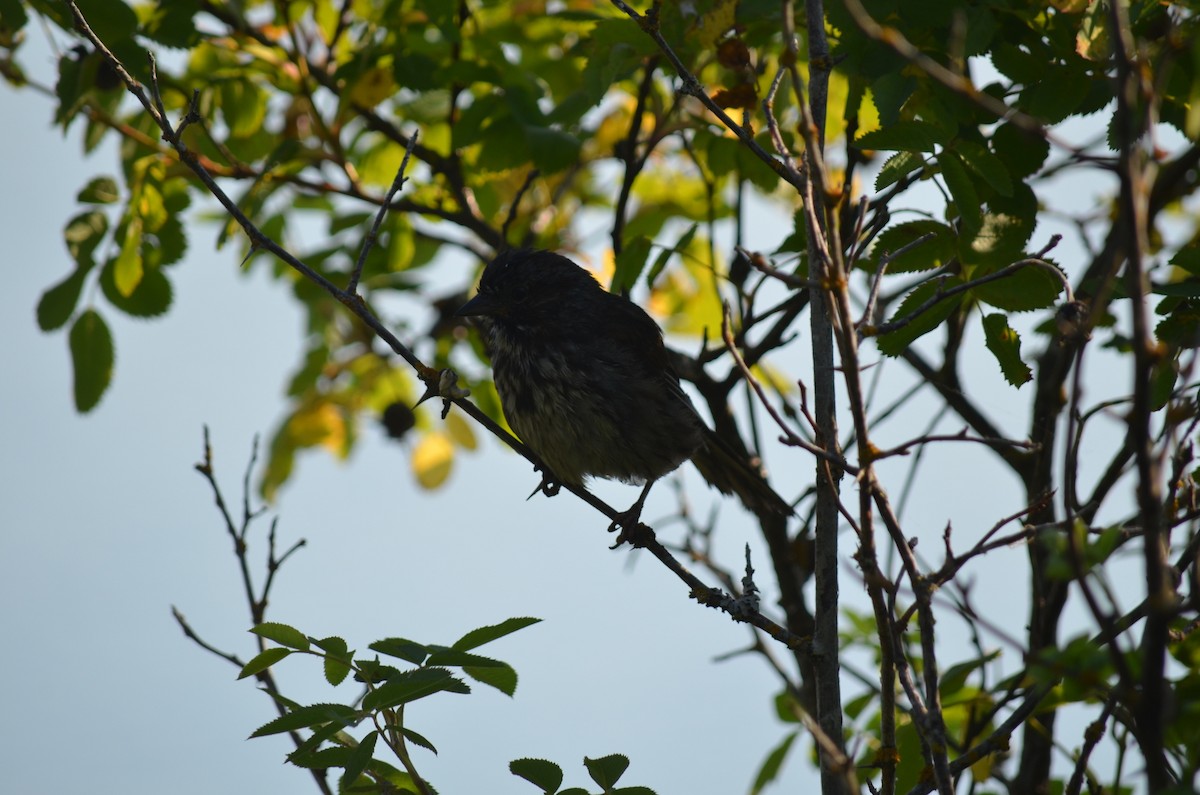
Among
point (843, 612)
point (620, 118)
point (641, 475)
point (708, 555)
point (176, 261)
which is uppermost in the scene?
point (620, 118)

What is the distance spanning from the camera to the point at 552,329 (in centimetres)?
526

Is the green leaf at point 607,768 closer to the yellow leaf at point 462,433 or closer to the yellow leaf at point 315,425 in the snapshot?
the yellow leaf at point 462,433

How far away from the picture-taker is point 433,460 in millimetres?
6426

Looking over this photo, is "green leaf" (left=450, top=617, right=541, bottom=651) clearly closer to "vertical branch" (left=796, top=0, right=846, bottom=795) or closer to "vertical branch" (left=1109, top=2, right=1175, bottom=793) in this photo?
"vertical branch" (left=796, top=0, right=846, bottom=795)

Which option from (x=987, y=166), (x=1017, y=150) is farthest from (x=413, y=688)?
(x=1017, y=150)

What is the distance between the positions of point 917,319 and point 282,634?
69.3 inches

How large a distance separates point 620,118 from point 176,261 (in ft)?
7.26

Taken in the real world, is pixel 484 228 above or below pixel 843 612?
above

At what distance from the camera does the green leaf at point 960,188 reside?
3281mm

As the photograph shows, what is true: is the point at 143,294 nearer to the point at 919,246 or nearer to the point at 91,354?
the point at 91,354

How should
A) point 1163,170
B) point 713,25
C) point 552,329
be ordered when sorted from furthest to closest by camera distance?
point 552,329 < point 1163,170 < point 713,25

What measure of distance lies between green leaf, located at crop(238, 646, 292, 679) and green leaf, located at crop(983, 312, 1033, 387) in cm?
197

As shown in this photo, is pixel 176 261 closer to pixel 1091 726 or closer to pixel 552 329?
pixel 552 329

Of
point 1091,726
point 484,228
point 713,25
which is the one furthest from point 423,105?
point 1091,726
